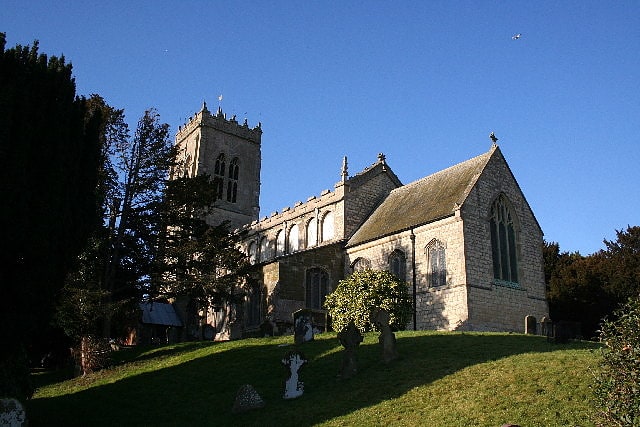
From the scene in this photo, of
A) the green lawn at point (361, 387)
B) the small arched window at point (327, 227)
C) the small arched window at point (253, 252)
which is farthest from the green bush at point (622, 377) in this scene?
the small arched window at point (253, 252)

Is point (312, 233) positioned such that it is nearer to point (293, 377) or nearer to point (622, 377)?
point (293, 377)

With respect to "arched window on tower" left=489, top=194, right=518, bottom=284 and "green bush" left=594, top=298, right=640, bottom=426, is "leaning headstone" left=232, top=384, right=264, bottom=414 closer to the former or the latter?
"green bush" left=594, top=298, right=640, bottom=426

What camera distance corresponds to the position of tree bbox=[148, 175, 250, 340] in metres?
28.7

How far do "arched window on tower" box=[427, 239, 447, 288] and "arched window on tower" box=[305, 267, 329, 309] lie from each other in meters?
7.22

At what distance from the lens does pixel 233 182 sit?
6094 cm

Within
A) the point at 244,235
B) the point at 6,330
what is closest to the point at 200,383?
the point at 6,330

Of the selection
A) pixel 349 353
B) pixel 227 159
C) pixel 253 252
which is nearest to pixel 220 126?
pixel 227 159

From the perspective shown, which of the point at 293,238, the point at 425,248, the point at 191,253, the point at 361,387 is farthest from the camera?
the point at 293,238

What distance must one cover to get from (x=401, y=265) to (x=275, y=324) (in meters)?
7.43

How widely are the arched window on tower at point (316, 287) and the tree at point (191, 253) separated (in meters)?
5.35

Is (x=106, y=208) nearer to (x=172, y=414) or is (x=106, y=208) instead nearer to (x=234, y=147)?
(x=172, y=414)

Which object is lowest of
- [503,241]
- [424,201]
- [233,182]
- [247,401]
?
[247,401]

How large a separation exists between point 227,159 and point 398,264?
32.4 m

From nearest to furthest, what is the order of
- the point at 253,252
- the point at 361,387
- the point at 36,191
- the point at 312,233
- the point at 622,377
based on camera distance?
the point at 622,377 → the point at 36,191 → the point at 361,387 → the point at 312,233 → the point at 253,252
